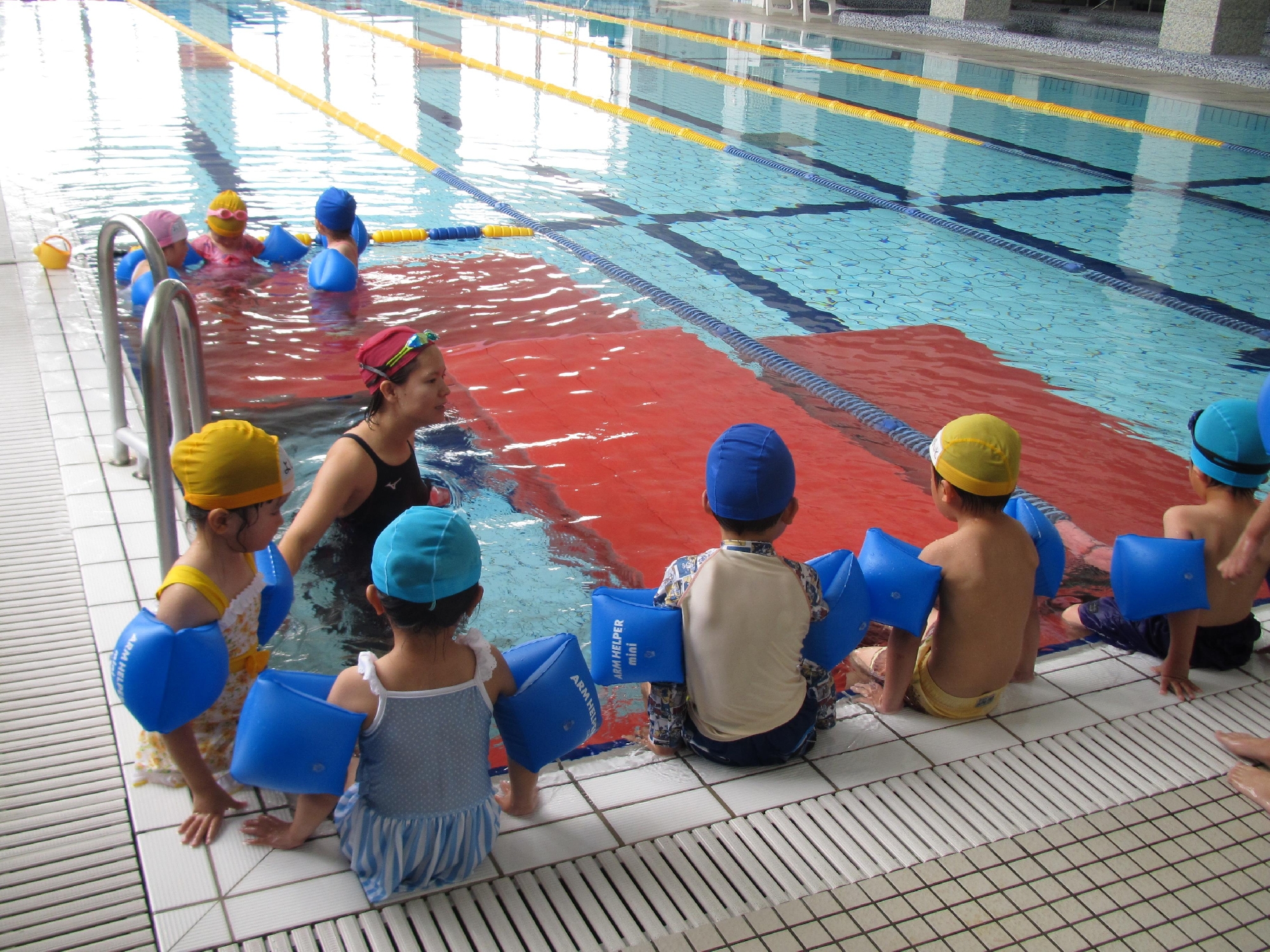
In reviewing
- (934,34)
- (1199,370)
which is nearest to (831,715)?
(1199,370)

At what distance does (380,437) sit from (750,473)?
1.10 meters

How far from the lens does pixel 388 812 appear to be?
1.94 m

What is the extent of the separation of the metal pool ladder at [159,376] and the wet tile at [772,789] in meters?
1.48

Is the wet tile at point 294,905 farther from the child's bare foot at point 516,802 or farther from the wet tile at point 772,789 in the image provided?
the wet tile at point 772,789

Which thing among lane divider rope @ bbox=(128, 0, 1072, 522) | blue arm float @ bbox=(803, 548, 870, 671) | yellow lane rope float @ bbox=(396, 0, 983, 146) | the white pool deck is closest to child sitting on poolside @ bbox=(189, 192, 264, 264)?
lane divider rope @ bbox=(128, 0, 1072, 522)

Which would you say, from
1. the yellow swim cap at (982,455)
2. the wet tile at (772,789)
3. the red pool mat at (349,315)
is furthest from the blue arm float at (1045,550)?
the red pool mat at (349,315)

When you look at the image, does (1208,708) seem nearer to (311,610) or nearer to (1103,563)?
(1103,563)

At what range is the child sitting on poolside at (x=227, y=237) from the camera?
5.83 m

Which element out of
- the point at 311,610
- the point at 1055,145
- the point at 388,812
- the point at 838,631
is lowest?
the point at 311,610

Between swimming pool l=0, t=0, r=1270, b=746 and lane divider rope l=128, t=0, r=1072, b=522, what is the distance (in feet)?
0.28

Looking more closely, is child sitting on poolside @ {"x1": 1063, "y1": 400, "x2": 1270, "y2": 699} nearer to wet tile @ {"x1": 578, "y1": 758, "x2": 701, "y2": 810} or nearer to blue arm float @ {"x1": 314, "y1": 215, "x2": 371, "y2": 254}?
wet tile @ {"x1": 578, "y1": 758, "x2": 701, "y2": 810}

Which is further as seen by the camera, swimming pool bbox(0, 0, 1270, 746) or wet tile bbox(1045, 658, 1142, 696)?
swimming pool bbox(0, 0, 1270, 746)

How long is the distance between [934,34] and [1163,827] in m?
20.1

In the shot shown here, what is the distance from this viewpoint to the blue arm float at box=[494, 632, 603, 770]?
6.60 feet
